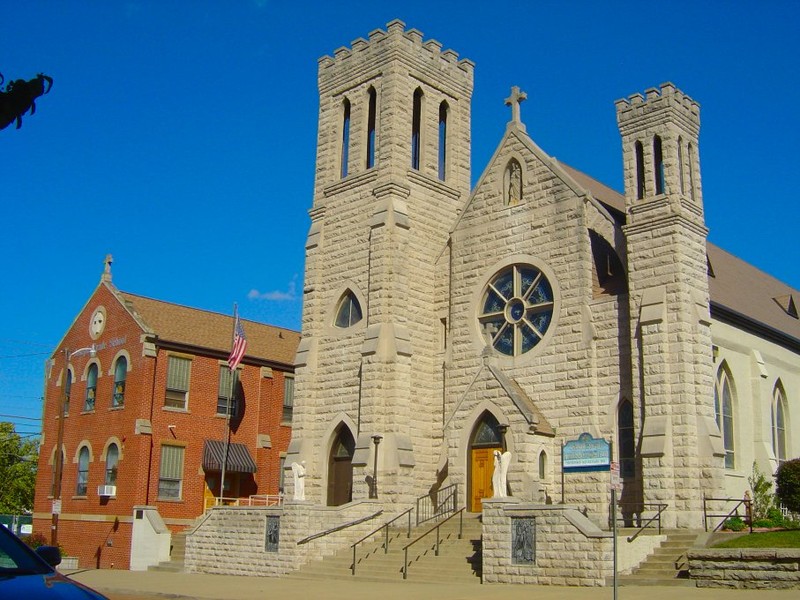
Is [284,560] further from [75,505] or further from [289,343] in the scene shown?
[289,343]

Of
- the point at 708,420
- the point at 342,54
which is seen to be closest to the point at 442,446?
the point at 708,420

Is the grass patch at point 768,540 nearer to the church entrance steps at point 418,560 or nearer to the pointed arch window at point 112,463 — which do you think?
the church entrance steps at point 418,560

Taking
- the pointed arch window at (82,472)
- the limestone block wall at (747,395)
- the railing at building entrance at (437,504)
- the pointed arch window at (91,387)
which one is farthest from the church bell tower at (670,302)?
the pointed arch window at (91,387)

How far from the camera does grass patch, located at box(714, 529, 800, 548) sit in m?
18.2

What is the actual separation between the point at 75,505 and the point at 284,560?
14095 millimetres

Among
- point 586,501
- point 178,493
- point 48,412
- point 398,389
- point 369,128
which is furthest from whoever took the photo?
point 48,412

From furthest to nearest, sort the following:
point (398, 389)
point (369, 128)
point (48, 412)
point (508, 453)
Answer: point (48, 412)
point (369, 128)
point (398, 389)
point (508, 453)

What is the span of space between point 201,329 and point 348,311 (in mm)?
9812

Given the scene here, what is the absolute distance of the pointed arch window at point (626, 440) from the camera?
933 inches

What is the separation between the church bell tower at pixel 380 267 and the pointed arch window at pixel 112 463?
8.77m

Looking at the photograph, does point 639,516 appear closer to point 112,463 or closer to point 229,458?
point 229,458

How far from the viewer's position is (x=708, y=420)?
2258cm

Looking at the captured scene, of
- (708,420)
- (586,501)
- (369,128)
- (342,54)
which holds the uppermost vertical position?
(342,54)

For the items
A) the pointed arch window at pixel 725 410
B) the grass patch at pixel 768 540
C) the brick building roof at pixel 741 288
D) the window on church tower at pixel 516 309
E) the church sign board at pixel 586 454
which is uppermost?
the brick building roof at pixel 741 288
